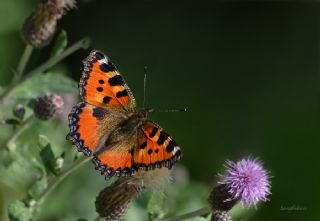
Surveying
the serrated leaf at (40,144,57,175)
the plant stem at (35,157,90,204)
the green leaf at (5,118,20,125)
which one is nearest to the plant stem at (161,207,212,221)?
the plant stem at (35,157,90,204)

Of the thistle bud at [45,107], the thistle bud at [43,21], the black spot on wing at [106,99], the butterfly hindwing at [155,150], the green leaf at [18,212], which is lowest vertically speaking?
the green leaf at [18,212]

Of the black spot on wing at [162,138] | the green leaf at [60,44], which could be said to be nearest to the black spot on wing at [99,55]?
the green leaf at [60,44]

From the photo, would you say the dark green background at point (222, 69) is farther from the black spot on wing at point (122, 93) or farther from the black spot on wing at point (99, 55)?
the black spot on wing at point (99, 55)

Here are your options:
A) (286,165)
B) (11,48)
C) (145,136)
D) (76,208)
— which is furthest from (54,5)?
(286,165)

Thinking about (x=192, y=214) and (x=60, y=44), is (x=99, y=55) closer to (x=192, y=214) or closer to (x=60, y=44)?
(x=60, y=44)

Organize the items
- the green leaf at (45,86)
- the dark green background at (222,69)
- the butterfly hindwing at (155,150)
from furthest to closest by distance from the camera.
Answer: the dark green background at (222,69), the green leaf at (45,86), the butterfly hindwing at (155,150)

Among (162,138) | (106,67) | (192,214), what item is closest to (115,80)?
(106,67)
